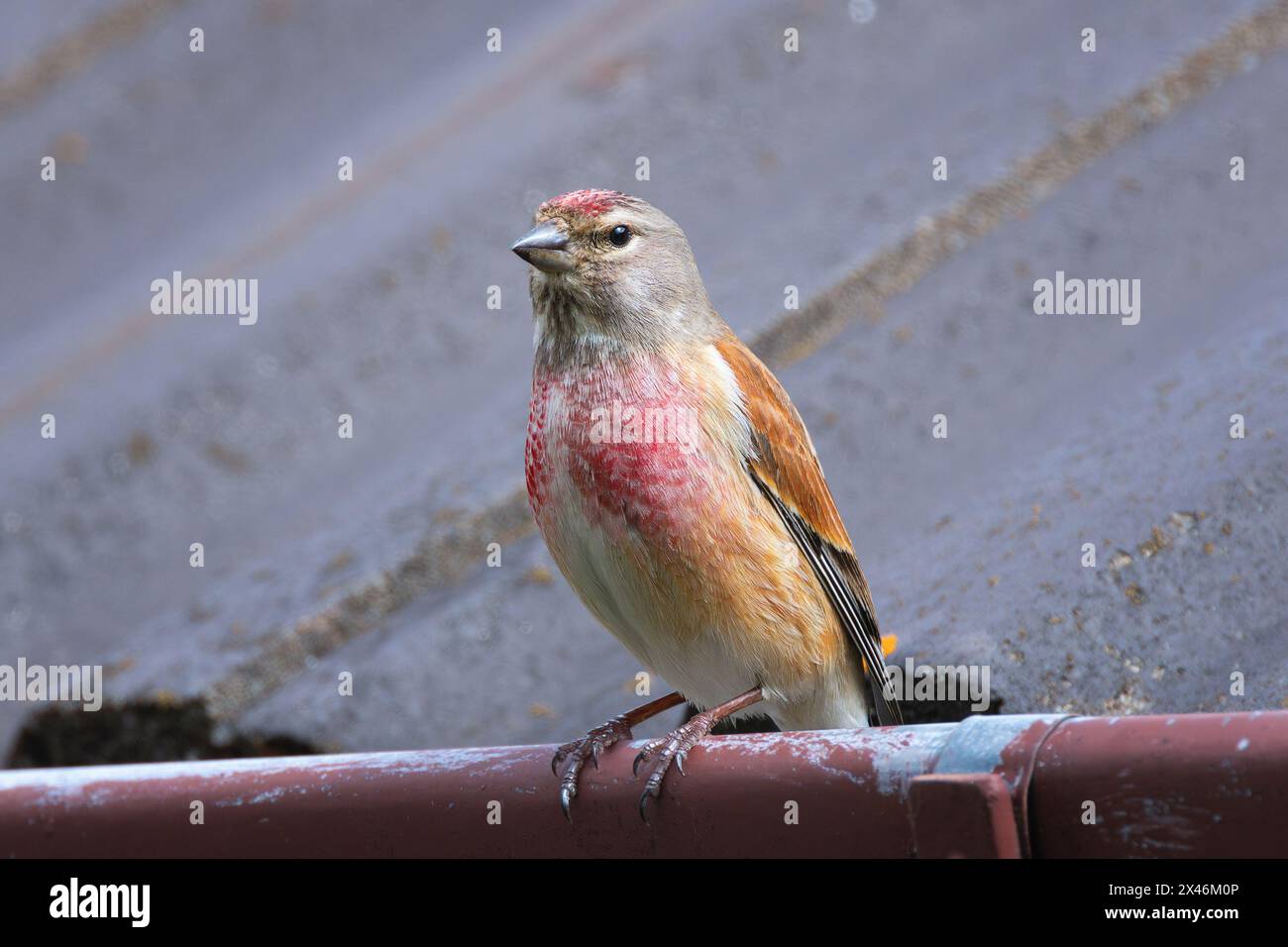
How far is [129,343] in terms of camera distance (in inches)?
214

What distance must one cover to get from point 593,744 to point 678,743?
0.93ft

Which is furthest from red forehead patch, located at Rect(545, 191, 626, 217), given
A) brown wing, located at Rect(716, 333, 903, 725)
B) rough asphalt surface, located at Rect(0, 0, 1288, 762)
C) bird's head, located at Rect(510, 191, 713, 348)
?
rough asphalt surface, located at Rect(0, 0, 1288, 762)

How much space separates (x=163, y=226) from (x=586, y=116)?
1937mm

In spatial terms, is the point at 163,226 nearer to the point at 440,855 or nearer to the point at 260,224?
the point at 260,224

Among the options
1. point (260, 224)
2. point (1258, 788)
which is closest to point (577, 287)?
point (1258, 788)

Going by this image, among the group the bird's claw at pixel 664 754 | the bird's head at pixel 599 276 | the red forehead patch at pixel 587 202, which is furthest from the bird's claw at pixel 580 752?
the red forehead patch at pixel 587 202

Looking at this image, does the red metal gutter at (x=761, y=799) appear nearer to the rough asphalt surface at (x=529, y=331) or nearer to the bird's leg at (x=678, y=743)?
the bird's leg at (x=678, y=743)

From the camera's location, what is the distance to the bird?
3.02 m

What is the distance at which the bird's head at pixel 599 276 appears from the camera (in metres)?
3.21

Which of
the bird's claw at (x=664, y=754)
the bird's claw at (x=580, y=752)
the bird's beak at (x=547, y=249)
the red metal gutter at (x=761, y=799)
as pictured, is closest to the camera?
the red metal gutter at (x=761, y=799)

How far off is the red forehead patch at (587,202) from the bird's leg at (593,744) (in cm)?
116

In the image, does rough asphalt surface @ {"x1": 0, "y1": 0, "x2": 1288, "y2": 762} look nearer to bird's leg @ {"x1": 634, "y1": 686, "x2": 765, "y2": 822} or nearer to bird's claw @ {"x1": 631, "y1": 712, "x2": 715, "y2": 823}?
bird's leg @ {"x1": 634, "y1": 686, "x2": 765, "y2": 822}

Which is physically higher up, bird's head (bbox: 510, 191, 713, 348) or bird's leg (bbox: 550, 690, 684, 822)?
bird's head (bbox: 510, 191, 713, 348)
